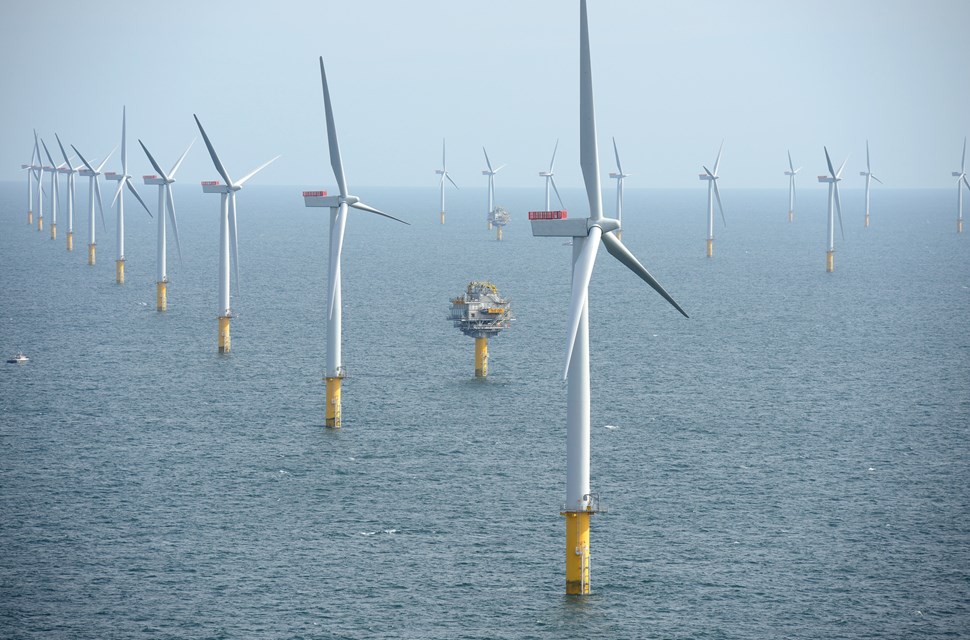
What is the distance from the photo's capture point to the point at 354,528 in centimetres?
9012

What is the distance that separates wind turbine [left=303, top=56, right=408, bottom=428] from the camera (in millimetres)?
112500

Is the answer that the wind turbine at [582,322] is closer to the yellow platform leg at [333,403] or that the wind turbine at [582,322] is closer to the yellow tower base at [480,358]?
the yellow platform leg at [333,403]

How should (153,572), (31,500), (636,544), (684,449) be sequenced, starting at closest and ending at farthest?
(153,572) → (636,544) → (31,500) → (684,449)

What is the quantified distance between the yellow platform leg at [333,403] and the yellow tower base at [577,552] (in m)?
42.9

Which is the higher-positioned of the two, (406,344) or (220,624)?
(406,344)

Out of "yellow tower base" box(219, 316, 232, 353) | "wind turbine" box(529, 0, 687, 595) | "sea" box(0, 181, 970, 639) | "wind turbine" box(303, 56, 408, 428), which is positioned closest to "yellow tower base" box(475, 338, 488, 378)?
"sea" box(0, 181, 970, 639)

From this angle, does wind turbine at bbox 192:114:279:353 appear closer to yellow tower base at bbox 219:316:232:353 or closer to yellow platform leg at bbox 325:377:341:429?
yellow tower base at bbox 219:316:232:353

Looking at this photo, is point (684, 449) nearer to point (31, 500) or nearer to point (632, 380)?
point (632, 380)

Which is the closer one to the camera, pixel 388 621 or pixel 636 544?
pixel 388 621

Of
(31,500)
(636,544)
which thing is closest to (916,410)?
(636,544)

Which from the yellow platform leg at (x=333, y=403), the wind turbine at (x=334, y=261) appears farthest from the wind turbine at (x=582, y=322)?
the yellow platform leg at (x=333, y=403)

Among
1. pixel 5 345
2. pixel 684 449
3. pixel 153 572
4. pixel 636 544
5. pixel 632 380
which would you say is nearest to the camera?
pixel 153 572

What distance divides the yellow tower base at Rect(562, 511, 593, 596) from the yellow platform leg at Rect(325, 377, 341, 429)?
141 ft

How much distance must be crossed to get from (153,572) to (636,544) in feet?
105
